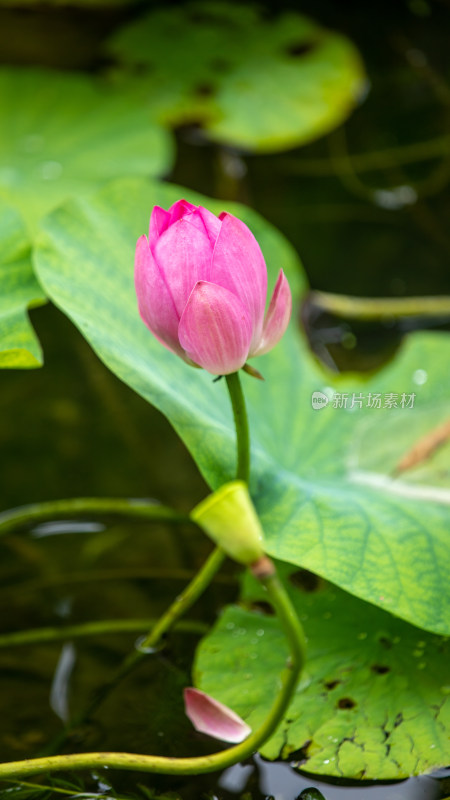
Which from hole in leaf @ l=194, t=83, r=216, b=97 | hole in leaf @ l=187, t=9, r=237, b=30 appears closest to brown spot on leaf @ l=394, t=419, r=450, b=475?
hole in leaf @ l=194, t=83, r=216, b=97

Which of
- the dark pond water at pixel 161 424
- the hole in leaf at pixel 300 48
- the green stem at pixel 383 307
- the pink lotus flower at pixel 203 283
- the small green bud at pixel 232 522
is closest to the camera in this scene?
the small green bud at pixel 232 522

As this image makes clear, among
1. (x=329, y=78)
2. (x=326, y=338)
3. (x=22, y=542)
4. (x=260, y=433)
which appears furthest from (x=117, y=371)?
(x=329, y=78)

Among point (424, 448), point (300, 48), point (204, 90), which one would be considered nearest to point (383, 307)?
point (424, 448)

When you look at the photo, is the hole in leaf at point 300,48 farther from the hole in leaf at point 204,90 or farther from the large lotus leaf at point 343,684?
the large lotus leaf at point 343,684

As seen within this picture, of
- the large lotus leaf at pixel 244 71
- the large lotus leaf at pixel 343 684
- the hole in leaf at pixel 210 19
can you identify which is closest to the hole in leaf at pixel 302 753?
the large lotus leaf at pixel 343 684

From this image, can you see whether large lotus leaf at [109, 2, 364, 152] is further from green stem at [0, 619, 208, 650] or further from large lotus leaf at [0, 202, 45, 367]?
green stem at [0, 619, 208, 650]

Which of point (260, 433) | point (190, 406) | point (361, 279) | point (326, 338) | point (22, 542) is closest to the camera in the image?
point (190, 406)

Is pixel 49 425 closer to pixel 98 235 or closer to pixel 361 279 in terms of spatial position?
pixel 98 235
